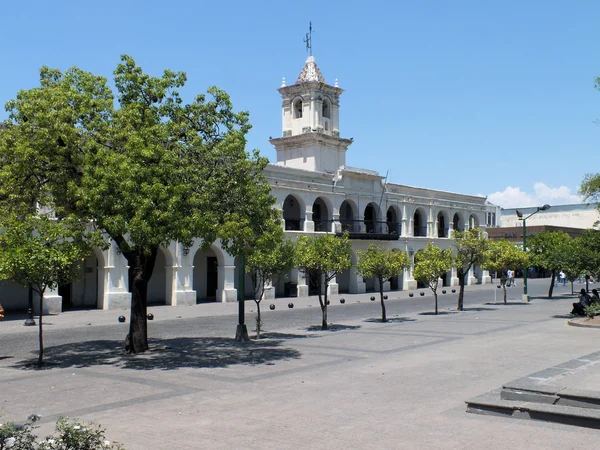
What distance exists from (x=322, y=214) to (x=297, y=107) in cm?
791

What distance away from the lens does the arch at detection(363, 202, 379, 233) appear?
44.9m

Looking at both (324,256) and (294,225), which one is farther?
(294,225)

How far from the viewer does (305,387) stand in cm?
1138

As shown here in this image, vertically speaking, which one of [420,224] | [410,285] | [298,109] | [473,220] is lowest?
[410,285]

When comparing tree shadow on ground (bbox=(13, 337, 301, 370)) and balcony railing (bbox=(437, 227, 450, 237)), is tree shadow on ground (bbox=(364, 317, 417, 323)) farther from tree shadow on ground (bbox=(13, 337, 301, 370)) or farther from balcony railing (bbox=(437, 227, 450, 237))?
balcony railing (bbox=(437, 227, 450, 237))

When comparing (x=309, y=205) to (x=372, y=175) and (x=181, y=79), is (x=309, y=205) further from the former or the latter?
(x=181, y=79)

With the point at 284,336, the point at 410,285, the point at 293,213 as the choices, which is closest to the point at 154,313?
the point at 284,336

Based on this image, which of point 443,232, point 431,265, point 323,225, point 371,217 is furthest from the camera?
point 443,232

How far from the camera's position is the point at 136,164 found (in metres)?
13.5

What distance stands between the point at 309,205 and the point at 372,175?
262 inches

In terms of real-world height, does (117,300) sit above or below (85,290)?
below

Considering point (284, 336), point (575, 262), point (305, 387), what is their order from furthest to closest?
point (575, 262) < point (284, 336) < point (305, 387)

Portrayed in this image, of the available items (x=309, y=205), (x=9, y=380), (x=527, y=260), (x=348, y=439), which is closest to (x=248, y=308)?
(x=309, y=205)

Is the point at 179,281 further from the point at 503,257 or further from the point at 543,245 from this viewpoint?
the point at 543,245
